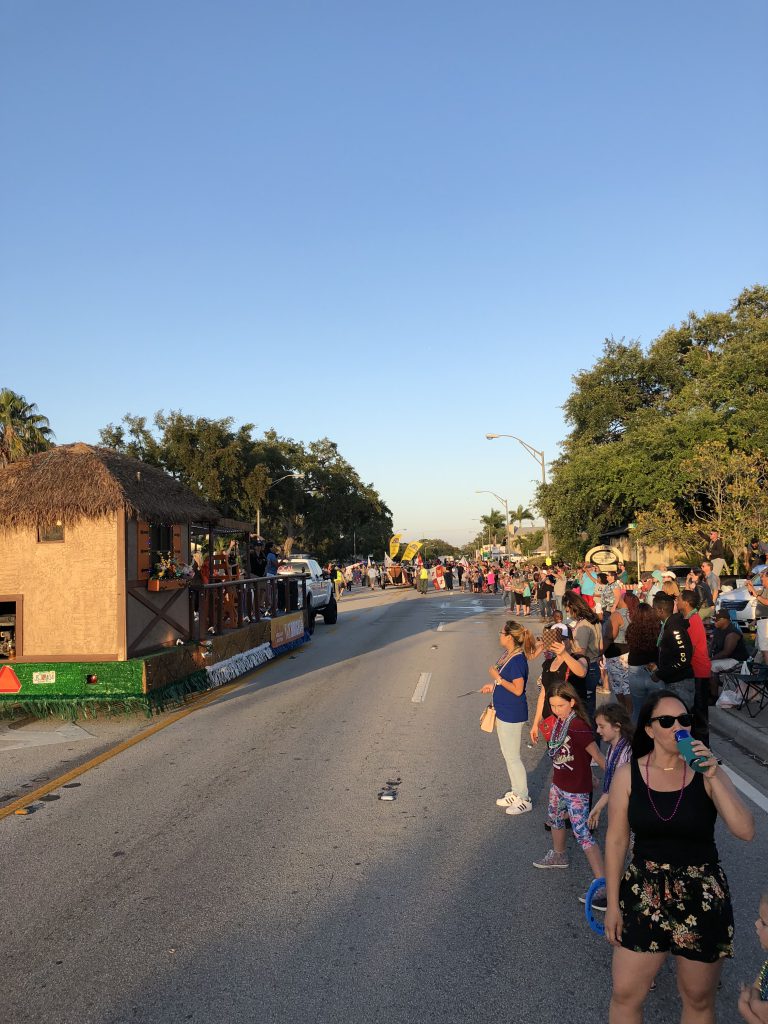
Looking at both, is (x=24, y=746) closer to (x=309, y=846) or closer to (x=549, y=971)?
(x=309, y=846)

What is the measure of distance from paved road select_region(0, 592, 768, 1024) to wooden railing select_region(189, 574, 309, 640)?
3761 mm

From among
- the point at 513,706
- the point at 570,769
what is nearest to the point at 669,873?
the point at 570,769

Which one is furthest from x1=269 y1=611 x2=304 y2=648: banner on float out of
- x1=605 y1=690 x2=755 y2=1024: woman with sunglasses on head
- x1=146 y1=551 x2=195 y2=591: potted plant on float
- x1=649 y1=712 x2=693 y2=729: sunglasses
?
x1=649 y1=712 x2=693 y2=729: sunglasses

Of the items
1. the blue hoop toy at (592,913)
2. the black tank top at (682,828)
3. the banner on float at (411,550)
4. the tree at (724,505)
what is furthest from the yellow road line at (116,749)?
the banner on float at (411,550)

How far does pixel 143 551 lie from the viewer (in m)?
11.2

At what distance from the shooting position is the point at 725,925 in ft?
9.74

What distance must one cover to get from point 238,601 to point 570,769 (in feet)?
34.4

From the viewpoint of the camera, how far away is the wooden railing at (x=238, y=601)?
12673 mm

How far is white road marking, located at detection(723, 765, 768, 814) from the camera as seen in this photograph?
21.6ft

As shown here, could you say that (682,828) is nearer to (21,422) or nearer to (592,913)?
(592,913)

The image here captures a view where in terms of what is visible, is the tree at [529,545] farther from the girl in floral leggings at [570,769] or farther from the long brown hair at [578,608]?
the girl in floral leggings at [570,769]

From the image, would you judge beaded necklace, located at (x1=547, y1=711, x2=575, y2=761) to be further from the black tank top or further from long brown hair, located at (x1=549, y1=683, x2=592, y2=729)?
the black tank top

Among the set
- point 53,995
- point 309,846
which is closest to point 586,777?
point 309,846

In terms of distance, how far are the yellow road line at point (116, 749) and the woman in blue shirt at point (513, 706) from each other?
4187 millimetres
